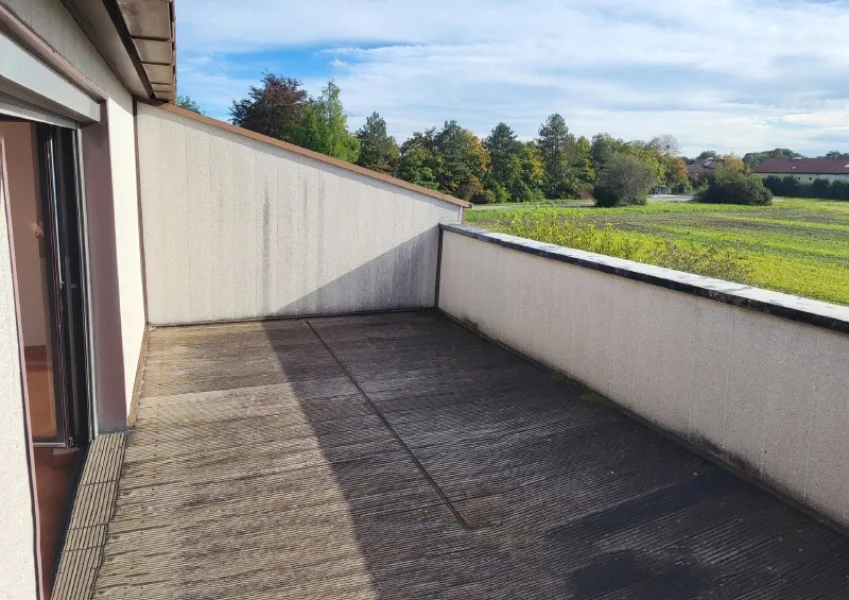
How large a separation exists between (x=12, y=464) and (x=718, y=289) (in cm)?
337

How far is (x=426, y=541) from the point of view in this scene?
105 inches

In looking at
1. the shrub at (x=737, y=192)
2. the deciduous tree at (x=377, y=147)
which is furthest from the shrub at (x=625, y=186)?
the deciduous tree at (x=377, y=147)

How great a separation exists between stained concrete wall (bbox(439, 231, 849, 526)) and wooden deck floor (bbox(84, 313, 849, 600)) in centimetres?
17

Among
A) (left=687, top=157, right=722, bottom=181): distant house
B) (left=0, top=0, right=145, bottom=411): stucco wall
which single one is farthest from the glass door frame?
(left=687, top=157, right=722, bottom=181): distant house

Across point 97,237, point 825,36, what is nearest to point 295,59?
point 825,36

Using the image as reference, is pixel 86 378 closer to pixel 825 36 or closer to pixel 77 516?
pixel 77 516

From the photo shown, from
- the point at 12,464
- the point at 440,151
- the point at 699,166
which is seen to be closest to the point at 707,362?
the point at 12,464

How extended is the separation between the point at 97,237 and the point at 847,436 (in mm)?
4011

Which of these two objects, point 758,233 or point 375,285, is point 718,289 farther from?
point 758,233

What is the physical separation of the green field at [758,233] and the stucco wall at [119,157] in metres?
4.50

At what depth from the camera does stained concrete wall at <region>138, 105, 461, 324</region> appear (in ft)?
19.1

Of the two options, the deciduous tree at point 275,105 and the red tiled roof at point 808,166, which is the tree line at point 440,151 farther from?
the red tiled roof at point 808,166

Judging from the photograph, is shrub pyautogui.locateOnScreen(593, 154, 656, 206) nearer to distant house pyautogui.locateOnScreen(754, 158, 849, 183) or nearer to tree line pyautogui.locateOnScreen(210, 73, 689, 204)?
tree line pyautogui.locateOnScreen(210, 73, 689, 204)

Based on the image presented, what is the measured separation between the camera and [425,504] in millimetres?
2973
